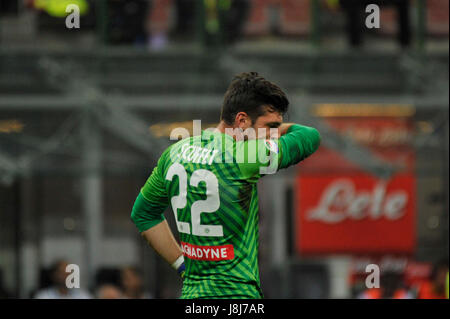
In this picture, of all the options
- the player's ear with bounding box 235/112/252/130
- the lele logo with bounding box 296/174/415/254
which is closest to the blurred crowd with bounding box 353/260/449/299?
the lele logo with bounding box 296/174/415/254

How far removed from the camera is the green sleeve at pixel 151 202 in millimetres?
3797

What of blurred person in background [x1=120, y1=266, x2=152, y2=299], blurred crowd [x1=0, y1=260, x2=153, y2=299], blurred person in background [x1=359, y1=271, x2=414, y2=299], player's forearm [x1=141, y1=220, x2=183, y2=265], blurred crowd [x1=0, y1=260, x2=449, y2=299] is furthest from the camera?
blurred person in background [x1=120, y1=266, x2=152, y2=299]

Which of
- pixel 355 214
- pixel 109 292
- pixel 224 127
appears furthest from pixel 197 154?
pixel 355 214

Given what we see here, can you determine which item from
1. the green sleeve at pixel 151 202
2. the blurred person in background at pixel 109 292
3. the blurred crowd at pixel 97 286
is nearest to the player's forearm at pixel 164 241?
the green sleeve at pixel 151 202

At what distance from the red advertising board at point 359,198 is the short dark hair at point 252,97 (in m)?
9.12

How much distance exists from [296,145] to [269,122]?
156 mm

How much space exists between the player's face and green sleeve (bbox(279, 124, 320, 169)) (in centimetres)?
7

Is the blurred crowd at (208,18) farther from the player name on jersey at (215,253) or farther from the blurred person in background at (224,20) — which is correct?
the player name on jersey at (215,253)

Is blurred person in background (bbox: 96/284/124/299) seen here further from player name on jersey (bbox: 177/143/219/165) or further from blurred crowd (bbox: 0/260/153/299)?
player name on jersey (bbox: 177/143/219/165)

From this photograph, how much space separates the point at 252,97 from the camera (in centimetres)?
354

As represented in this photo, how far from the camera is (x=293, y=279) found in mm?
12234

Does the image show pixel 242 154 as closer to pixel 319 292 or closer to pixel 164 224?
pixel 164 224

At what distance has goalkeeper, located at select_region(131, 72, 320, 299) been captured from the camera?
3.51 meters

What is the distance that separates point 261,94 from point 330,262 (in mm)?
9411
